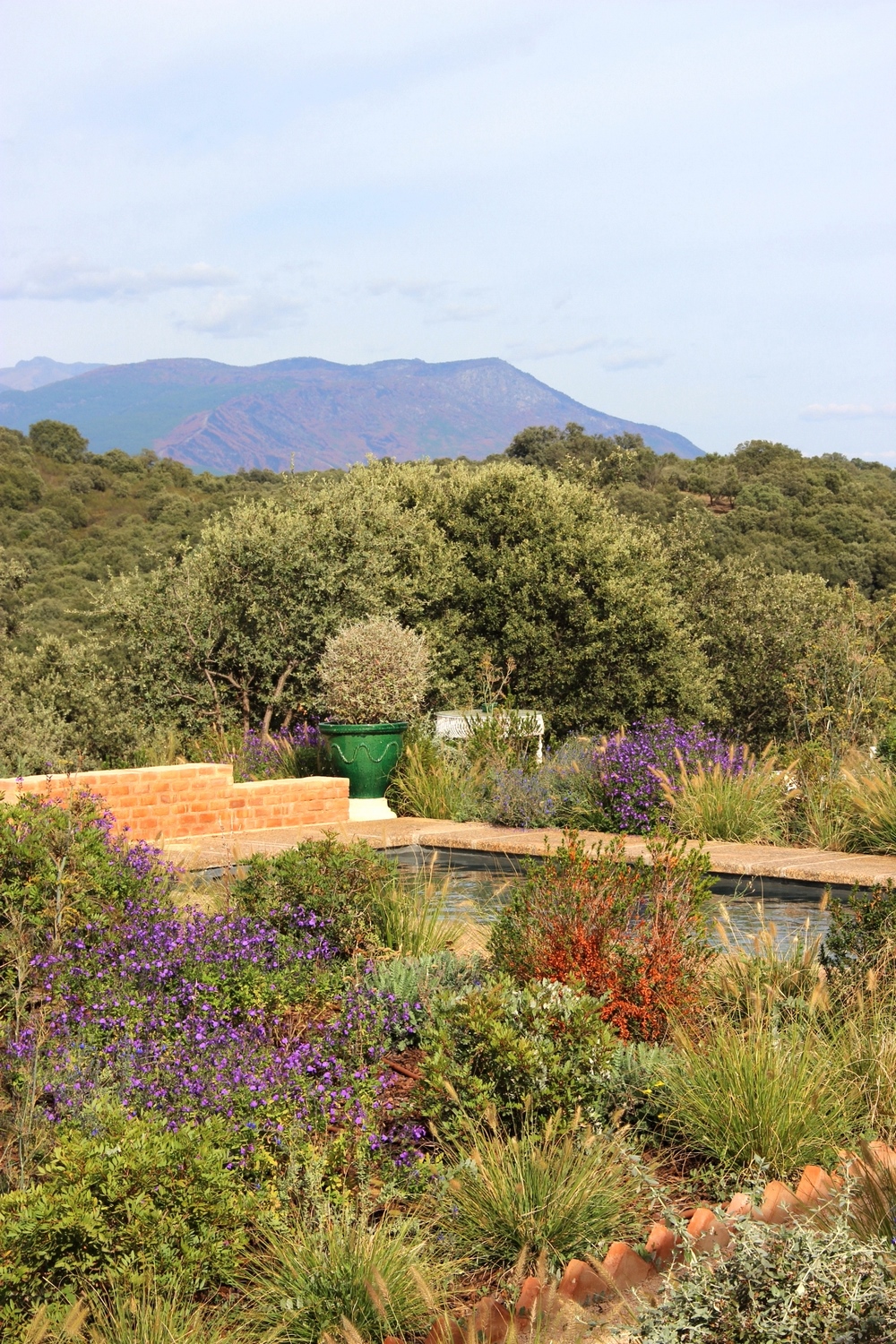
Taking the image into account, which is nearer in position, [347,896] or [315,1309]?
[315,1309]

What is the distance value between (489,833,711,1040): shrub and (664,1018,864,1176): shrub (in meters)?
0.42

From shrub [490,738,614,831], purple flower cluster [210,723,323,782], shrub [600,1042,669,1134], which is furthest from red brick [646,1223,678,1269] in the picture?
purple flower cluster [210,723,323,782]

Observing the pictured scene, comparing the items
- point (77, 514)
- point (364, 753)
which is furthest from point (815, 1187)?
point (77, 514)

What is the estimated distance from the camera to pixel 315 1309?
271 cm

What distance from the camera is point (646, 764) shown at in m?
9.91

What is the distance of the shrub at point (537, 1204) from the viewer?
3023 mm

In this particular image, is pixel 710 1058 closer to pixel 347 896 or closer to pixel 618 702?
pixel 347 896

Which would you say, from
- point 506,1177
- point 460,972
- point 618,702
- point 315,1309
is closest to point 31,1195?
point 315,1309

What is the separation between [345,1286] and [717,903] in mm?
4574

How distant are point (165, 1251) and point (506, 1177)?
832 millimetres

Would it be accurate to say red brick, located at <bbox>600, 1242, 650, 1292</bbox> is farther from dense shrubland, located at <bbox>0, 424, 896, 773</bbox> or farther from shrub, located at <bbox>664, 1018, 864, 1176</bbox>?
dense shrubland, located at <bbox>0, 424, 896, 773</bbox>

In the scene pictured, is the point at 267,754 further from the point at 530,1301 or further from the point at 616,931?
the point at 530,1301

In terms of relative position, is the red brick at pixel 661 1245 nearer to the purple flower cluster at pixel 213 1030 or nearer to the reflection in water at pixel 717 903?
the purple flower cluster at pixel 213 1030

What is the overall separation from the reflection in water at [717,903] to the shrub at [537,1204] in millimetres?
2287
